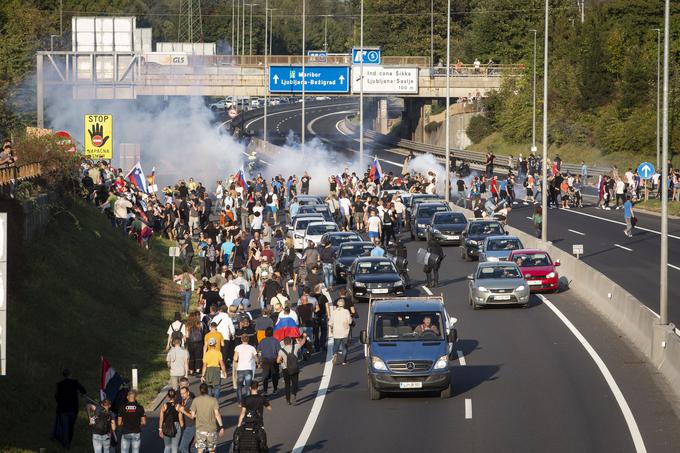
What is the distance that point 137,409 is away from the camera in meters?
20.1

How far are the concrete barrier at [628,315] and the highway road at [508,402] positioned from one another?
33 cm

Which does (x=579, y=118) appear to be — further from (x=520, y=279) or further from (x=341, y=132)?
(x=520, y=279)

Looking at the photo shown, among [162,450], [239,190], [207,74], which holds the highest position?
[207,74]

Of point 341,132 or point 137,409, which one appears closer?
point 137,409

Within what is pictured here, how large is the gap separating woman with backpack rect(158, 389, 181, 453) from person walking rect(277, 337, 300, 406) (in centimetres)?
485

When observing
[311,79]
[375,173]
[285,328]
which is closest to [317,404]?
[285,328]

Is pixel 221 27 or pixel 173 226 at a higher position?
pixel 221 27

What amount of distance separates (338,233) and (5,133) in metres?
12.0

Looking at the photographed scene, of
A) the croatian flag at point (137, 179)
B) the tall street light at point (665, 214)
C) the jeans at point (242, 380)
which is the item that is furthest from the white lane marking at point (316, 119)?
the jeans at point (242, 380)

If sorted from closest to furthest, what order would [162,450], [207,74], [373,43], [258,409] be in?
[258,409] < [162,450] < [207,74] < [373,43]

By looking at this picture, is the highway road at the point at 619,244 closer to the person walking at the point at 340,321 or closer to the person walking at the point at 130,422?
the person walking at the point at 340,321

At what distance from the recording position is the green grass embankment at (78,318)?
23.7m

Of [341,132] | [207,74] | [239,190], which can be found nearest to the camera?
[239,190]

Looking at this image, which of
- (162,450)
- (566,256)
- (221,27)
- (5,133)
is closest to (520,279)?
(566,256)
